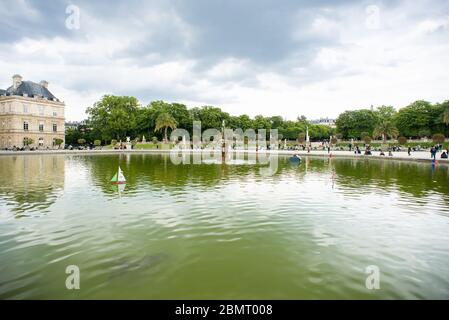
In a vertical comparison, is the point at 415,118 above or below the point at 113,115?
below

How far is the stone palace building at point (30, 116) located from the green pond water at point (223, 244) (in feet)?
255

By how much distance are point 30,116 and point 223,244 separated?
90481 millimetres

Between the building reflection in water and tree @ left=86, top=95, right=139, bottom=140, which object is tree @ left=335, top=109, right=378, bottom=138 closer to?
tree @ left=86, top=95, right=139, bottom=140

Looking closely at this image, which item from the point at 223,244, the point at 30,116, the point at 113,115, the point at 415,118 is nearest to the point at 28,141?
the point at 30,116

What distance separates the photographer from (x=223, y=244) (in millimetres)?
8312

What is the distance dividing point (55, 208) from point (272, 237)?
8673 millimetres

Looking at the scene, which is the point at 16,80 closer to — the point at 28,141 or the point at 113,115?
the point at 28,141

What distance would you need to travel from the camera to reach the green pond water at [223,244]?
19.7 feet

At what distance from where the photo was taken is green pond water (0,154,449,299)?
601 centimetres

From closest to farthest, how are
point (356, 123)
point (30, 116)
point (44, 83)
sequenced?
point (30, 116) < point (44, 83) < point (356, 123)

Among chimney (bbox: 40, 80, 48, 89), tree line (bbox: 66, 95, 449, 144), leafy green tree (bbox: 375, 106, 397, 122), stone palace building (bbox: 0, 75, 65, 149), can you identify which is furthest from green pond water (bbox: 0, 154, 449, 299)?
leafy green tree (bbox: 375, 106, 397, 122)
